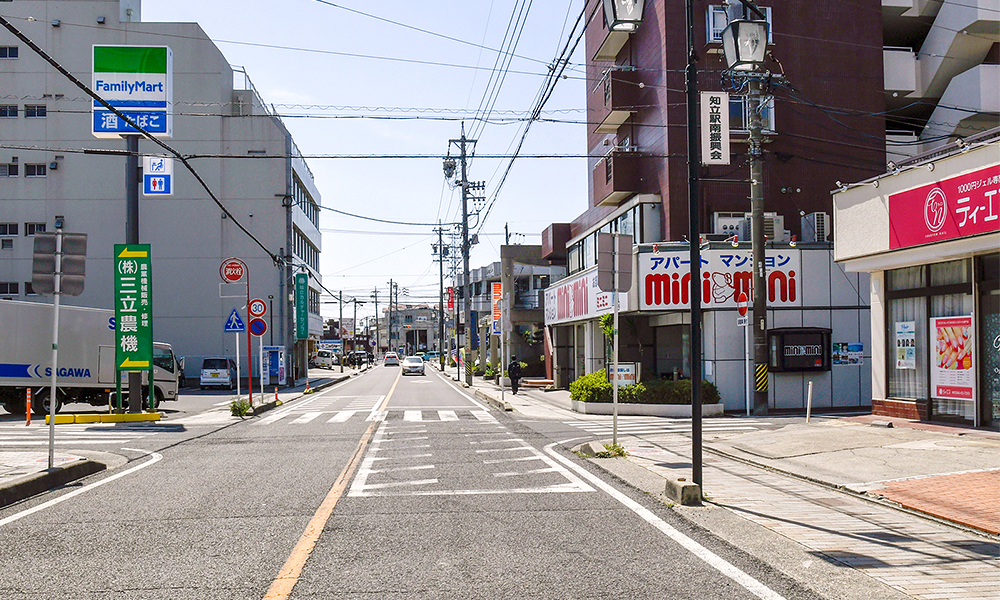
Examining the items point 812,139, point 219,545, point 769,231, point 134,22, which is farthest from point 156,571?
point 134,22

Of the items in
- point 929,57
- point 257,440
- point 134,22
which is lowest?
point 257,440

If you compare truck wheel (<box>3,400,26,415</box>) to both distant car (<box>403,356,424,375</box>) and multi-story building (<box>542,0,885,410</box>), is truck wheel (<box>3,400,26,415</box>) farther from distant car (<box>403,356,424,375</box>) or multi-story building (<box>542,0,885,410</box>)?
distant car (<box>403,356,424,375</box>)

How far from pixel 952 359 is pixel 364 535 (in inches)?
517

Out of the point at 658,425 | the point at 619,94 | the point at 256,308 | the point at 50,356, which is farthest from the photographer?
the point at 619,94

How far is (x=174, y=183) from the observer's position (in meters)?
48.1

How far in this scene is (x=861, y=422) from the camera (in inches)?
669

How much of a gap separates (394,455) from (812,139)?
67.9ft

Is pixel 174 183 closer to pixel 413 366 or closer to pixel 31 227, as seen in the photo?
pixel 31 227

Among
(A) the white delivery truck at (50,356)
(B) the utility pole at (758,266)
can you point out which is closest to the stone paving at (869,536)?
(B) the utility pole at (758,266)

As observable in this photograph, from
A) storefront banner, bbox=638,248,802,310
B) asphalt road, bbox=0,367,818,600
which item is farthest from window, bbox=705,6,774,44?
asphalt road, bbox=0,367,818,600

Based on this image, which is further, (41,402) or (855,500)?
(41,402)

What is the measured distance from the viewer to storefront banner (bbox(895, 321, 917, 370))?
16531 millimetres

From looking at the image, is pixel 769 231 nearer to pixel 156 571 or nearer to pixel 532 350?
pixel 156 571

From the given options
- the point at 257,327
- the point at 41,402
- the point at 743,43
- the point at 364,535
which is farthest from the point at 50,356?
the point at 743,43
